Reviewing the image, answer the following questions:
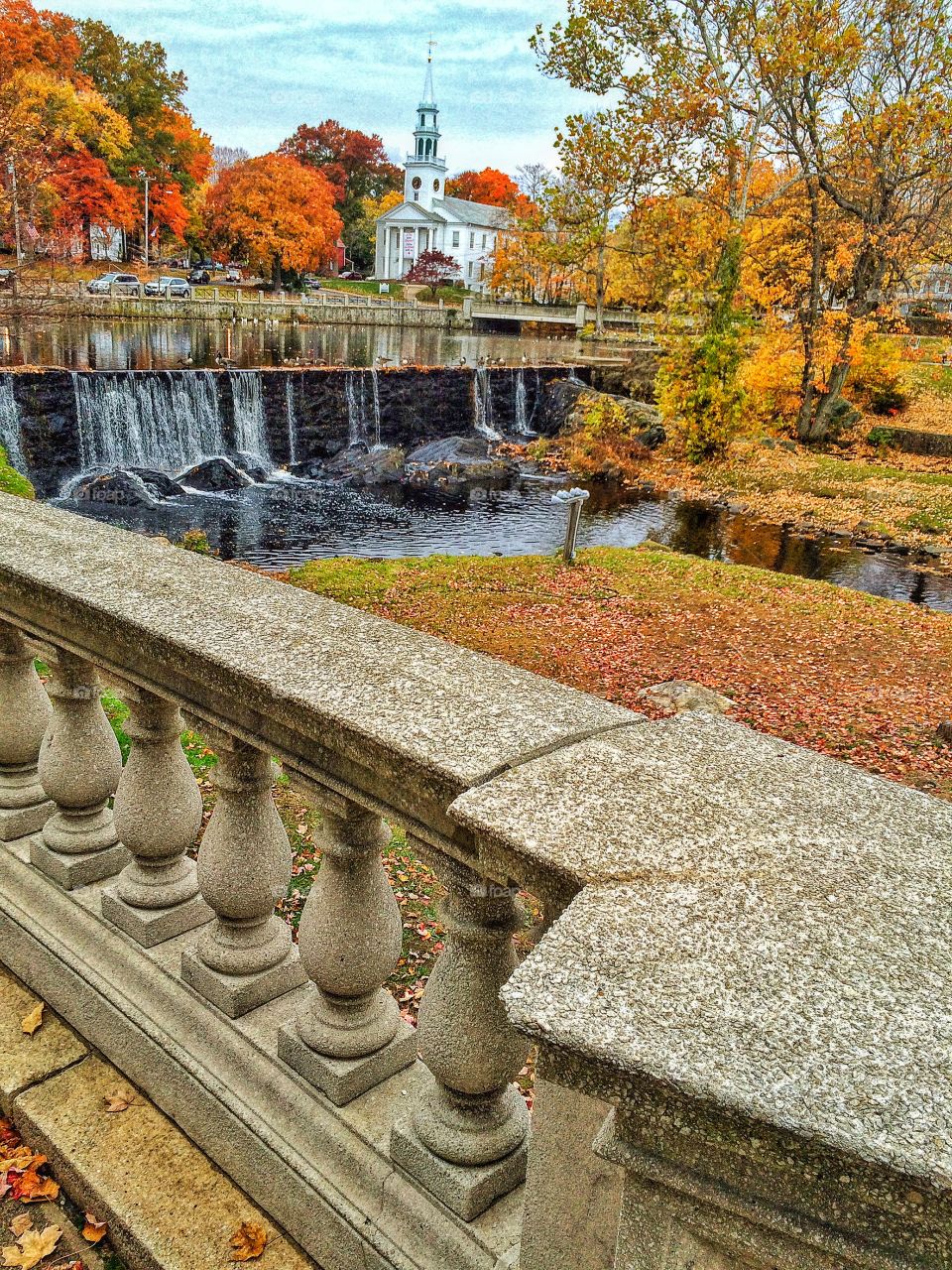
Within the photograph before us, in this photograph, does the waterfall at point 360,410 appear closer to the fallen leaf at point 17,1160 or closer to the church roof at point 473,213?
the fallen leaf at point 17,1160

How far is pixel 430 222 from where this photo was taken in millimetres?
84938

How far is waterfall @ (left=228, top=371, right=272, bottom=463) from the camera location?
2342 centimetres

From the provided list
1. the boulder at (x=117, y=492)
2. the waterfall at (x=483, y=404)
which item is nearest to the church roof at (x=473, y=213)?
the waterfall at (x=483, y=404)

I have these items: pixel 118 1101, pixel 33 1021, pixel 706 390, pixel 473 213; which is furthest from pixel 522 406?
pixel 473 213

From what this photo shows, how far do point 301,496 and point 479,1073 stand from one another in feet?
65.8

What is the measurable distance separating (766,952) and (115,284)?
1850 inches

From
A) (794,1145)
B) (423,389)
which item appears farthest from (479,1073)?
(423,389)

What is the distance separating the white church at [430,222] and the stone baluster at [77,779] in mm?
83229

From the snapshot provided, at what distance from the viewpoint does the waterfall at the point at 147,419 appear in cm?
2081

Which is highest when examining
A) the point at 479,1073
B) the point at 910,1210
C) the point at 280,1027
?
the point at 910,1210

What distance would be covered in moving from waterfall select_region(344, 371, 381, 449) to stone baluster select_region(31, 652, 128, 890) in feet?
78.0

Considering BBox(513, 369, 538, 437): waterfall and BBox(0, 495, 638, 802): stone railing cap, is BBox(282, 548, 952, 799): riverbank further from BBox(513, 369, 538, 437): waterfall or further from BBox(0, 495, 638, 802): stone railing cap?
BBox(513, 369, 538, 437): waterfall

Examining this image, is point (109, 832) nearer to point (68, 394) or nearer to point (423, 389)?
point (68, 394)

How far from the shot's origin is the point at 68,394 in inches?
806
